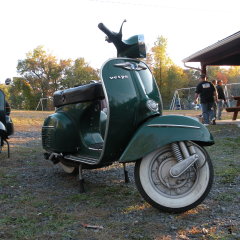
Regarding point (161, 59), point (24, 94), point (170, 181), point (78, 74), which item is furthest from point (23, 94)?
point (170, 181)

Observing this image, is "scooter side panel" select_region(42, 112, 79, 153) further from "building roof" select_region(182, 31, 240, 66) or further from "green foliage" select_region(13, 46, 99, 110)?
"green foliage" select_region(13, 46, 99, 110)

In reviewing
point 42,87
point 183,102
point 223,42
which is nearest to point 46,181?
point 223,42

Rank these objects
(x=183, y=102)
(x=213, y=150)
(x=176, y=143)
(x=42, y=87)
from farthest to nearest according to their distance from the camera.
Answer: (x=42, y=87)
(x=183, y=102)
(x=213, y=150)
(x=176, y=143)

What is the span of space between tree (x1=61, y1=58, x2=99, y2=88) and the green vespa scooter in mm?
41575

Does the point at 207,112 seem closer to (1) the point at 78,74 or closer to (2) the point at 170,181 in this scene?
(2) the point at 170,181

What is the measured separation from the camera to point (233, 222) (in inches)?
98.9

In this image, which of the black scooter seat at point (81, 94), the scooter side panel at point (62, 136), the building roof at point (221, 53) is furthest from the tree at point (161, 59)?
the scooter side panel at point (62, 136)

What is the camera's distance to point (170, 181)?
2.74m

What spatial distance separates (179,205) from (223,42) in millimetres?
9329

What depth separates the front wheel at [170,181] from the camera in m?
2.66

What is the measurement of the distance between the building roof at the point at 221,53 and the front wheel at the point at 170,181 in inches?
322

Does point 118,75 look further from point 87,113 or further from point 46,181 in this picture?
point 46,181

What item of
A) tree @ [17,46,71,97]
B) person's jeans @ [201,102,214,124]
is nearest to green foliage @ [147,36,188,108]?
tree @ [17,46,71,97]

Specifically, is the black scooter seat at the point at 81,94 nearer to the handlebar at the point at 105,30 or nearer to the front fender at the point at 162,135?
the handlebar at the point at 105,30
